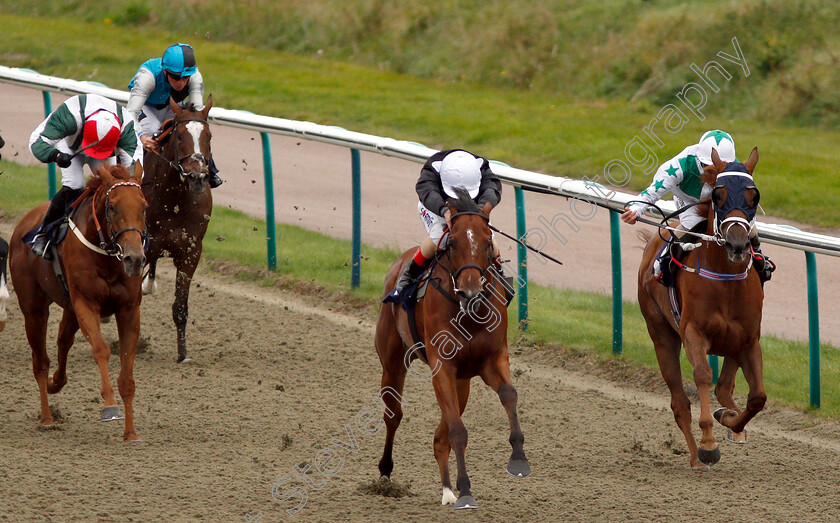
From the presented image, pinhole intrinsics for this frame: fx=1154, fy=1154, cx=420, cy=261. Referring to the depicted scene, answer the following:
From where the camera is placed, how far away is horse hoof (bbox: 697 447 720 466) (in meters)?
6.09

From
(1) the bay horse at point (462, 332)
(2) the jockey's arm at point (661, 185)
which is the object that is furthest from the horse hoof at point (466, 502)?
(2) the jockey's arm at point (661, 185)

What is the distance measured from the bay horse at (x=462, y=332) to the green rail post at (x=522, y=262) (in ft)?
8.31

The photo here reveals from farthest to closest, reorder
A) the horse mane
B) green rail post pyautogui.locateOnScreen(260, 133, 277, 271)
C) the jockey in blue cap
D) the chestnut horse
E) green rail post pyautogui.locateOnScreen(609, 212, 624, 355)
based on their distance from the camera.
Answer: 1. green rail post pyautogui.locateOnScreen(260, 133, 277, 271)
2. the jockey in blue cap
3. green rail post pyautogui.locateOnScreen(609, 212, 624, 355)
4. the chestnut horse
5. the horse mane

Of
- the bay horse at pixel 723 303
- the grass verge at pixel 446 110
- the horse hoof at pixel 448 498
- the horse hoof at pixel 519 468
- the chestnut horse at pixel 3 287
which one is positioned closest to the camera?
the horse hoof at pixel 519 468

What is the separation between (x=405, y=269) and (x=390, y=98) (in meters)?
10.1

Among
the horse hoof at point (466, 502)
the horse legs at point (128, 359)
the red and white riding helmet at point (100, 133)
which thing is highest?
the red and white riding helmet at point (100, 133)

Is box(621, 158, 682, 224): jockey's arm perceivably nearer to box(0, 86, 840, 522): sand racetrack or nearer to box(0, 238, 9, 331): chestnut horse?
box(0, 86, 840, 522): sand racetrack

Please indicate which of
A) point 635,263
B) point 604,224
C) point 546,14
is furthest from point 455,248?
point 546,14

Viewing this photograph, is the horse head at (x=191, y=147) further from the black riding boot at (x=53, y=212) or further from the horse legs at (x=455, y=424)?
the horse legs at (x=455, y=424)

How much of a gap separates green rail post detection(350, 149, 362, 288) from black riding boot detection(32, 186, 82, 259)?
2.82m

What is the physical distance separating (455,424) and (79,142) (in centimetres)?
335

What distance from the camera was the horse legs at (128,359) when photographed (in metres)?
6.60

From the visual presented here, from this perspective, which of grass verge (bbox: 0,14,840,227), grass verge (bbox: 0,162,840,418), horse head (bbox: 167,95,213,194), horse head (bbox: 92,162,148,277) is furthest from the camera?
grass verge (bbox: 0,14,840,227)

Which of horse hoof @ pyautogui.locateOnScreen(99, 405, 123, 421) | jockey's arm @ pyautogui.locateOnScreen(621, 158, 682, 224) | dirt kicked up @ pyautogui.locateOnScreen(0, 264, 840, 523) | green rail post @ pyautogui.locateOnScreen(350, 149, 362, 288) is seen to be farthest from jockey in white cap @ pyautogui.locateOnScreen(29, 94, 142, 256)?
jockey's arm @ pyautogui.locateOnScreen(621, 158, 682, 224)
